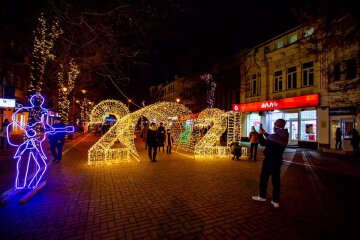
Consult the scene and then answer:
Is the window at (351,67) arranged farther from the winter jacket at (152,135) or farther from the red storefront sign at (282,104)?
the winter jacket at (152,135)

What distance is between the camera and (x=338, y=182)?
7332 mm

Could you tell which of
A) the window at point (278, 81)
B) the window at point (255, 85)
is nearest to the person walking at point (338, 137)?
the window at point (278, 81)

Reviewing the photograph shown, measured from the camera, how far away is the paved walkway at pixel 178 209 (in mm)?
3811

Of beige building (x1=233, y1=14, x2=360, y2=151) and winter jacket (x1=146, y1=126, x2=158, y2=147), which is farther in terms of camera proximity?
beige building (x1=233, y1=14, x2=360, y2=151)

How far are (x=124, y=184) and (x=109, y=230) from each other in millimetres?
2855

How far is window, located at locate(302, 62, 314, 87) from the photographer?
1819 centimetres

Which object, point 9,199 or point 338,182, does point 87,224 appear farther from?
point 338,182

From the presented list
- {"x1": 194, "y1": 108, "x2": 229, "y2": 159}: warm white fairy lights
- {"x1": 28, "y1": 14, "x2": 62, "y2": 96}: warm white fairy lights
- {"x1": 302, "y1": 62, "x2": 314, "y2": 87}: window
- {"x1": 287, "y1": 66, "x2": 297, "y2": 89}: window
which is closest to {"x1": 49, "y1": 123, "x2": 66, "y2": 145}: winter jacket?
{"x1": 28, "y1": 14, "x2": 62, "y2": 96}: warm white fairy lights

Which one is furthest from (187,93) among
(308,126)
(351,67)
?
(351,67)

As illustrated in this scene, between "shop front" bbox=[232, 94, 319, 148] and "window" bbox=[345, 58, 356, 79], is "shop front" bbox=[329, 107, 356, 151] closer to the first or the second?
"shop front" bbox=[232, 94, 319, 148]

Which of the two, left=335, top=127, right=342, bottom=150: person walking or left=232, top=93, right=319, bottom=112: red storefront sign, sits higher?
left=232, top=93, right=319, bottom=112: red storefront sign

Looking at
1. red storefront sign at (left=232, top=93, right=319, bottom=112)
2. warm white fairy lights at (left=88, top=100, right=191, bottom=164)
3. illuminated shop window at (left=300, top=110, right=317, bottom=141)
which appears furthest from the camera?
illuminated shop window at (left=300, top=110, right=317, bottom=141)

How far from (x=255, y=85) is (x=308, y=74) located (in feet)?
20.0

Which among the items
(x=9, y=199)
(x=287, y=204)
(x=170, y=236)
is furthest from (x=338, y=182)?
(x=9, y=199)
